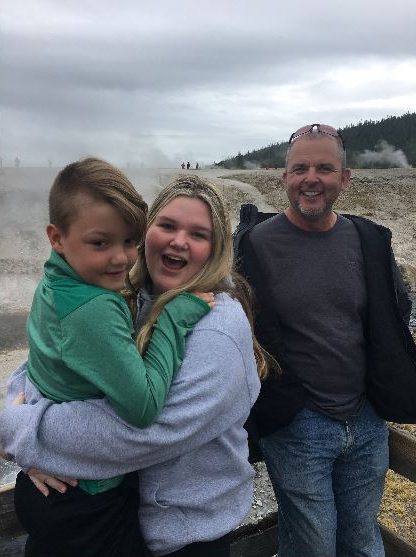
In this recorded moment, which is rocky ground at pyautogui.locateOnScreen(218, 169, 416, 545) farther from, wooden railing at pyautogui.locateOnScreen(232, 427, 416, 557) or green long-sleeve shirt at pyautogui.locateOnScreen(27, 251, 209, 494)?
green long-sleeve shirt at pyautogui.locateOnScreen(27, 251, 209, 494)

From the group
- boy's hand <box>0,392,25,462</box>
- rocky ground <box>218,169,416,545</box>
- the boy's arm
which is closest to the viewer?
the boy's arm

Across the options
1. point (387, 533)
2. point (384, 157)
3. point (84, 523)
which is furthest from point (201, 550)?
point (384, 157)

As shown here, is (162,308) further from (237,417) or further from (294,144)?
(294,144)

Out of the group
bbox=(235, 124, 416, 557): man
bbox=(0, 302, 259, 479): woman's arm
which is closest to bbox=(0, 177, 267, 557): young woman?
bbox=(0, 302, 259, 479): woman's arm

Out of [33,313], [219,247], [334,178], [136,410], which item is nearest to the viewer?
[136,410]

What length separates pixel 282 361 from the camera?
259 centimetres

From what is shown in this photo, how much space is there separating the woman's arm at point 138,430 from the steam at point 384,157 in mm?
67458

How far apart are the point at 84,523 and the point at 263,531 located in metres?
1.73

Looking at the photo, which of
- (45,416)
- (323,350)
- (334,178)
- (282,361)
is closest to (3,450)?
(45,416)

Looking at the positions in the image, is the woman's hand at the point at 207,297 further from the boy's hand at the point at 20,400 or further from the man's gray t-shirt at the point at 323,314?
the man's gray t-shirt at the point at 323,314

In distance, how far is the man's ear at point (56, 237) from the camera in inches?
64.9

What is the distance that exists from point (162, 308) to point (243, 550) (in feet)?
6.23

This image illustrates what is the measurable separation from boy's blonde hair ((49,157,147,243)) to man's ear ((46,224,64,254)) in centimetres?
2

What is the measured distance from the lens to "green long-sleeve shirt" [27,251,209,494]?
1.48 metres
